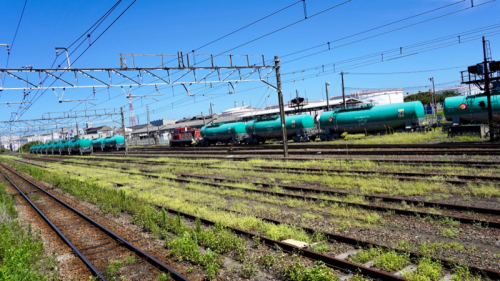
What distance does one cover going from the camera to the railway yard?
21.9ft

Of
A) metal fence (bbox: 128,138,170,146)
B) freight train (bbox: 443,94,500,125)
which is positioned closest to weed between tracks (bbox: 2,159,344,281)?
freight train (bbox: 443,94,500,125)

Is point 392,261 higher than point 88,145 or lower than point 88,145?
lower

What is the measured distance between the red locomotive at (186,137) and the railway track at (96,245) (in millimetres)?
38380

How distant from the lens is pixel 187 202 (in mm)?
13672

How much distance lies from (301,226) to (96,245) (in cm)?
572

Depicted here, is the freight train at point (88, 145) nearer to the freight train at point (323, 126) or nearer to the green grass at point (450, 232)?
the freight train at point (323, 126)

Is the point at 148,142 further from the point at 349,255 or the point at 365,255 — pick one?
the point at 365,255

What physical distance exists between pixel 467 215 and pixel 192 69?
1787 cm

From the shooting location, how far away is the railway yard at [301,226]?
6.68 m

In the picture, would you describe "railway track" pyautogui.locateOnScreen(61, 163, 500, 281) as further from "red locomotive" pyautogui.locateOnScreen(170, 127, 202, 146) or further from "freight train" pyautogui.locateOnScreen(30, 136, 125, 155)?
"freight train" pyautogui.locateOnScreen(30, 136, 125, 155)

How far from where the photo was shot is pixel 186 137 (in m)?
55.3

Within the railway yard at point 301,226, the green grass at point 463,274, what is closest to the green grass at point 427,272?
the railway yard at point 301,226

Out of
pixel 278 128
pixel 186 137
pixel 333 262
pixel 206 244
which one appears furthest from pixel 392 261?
pixel 186 137

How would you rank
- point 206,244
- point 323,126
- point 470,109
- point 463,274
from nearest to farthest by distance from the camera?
point 463,274 → point 206,244 → point 470,109 → point 323,126
